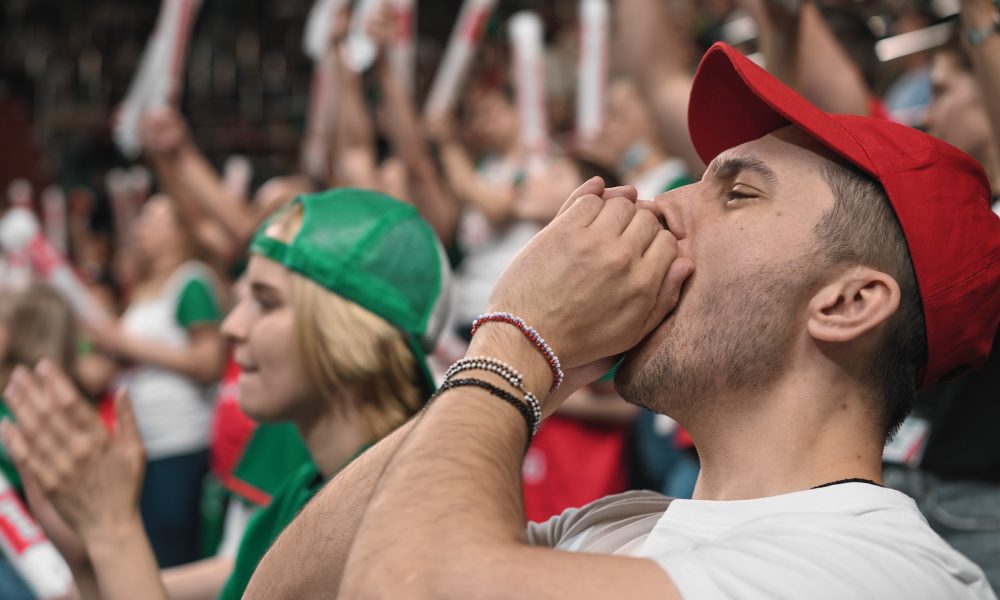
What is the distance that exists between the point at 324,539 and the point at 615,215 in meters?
0.61

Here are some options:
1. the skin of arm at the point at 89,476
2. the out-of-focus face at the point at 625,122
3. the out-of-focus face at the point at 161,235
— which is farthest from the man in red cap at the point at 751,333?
the out-of-focus face at the point at 161,235

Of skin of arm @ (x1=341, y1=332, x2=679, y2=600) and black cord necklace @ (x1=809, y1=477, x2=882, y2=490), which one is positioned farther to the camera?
Result: black cord necklace @ (x1=809, y1=477, x2=882, y2=490)

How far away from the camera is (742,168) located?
1456mm

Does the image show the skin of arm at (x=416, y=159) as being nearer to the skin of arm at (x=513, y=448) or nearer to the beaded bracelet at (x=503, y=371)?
the skin of arm at (x=513, y=448)

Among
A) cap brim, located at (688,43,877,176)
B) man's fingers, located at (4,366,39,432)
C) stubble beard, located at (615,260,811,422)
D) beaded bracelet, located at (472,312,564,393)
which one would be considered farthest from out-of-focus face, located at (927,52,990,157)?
man's fingers, located at (4,366,39,432)

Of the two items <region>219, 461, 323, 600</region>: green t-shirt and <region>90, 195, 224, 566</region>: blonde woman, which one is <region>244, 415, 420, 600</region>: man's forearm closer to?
<region>219, 461, 323, 600</region>: green t-shirt

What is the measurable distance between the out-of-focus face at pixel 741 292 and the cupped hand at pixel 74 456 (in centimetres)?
97

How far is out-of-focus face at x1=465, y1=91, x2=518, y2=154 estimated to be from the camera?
5500 mm

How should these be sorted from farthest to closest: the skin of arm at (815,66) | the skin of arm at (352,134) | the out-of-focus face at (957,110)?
the skin of arm at (352,134) → the out-of-focus face at (957,110) → the skin of arm at (815,66)

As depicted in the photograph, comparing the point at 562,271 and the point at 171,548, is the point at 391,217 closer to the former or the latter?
the point at 562,271

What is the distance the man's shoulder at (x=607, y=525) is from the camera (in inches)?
56.3

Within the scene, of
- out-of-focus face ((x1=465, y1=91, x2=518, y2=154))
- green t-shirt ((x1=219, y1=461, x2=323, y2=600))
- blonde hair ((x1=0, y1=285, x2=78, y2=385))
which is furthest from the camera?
out-of-focus face ((x1=465, y1=91, x2=518, y2=154))

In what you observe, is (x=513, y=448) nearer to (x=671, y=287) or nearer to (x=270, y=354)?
(x=671, y=287)

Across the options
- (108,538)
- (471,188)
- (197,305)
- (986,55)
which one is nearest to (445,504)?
(108,538)
